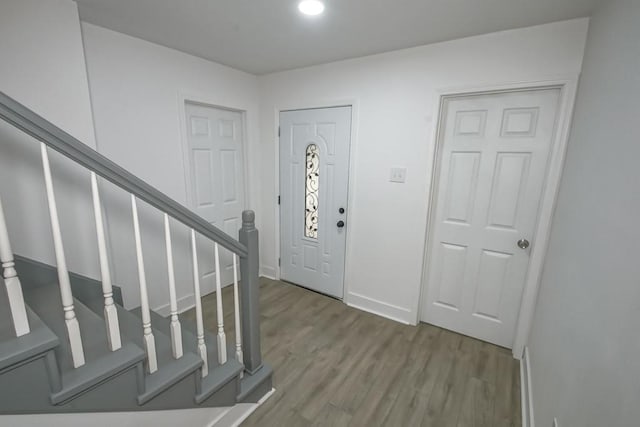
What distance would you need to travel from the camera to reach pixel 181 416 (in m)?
1.31

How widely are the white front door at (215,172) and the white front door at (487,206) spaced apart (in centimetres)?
201

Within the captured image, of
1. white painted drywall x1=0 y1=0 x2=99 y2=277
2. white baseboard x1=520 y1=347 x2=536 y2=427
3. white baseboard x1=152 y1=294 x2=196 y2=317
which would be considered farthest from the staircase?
white baseboard x1=520 y1=347 x2=536 y2=427

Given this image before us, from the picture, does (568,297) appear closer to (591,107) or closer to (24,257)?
(591,107)

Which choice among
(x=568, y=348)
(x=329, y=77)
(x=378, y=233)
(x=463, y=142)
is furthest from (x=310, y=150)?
(x=568, y=348)

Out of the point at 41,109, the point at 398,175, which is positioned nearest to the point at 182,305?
the point at 41,109

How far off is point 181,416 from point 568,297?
6.06 ft

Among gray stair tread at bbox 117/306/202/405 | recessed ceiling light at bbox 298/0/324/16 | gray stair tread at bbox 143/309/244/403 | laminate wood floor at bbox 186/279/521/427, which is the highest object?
recessed ceiling light at bbox 298/0/324/16

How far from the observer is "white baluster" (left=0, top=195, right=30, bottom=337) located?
781 millimetres

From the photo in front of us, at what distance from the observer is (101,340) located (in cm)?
120

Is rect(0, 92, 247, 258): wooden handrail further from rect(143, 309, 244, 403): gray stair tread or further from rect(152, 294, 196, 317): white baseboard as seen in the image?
rect(152, 294, 196, 317): white baseboard

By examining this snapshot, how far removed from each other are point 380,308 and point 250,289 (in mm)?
1553

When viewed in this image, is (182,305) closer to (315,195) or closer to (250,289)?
(250,289)

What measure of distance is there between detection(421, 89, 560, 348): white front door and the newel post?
1564 mm

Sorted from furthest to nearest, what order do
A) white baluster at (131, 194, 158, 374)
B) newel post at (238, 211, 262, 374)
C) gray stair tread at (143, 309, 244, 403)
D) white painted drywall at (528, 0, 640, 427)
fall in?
newel post at (238, 211, 262, 374)
gray stair tread at (143, 309, 244, 403)
white baluster at (131, 194, 158, 374)
white painted drywall at (528, 0, 640, 427)
